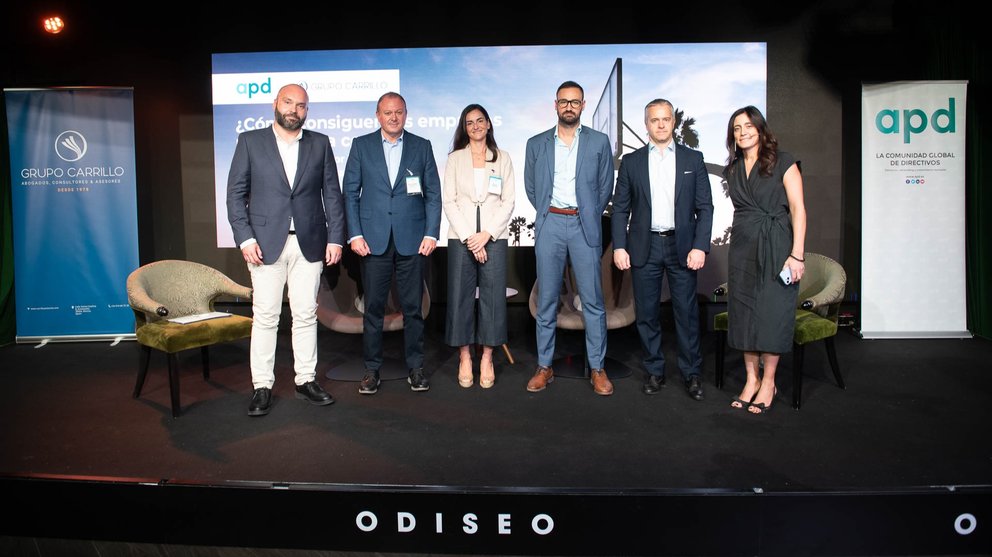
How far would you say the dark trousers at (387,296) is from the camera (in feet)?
12.4

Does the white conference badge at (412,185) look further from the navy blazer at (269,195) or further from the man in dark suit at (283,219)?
the navy blazer at (269,195)

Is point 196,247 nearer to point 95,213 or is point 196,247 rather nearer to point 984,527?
point 95,213

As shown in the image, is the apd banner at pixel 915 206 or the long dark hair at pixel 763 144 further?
the apd banner at pixel 915 206

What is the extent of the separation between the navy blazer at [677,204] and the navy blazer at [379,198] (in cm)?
115

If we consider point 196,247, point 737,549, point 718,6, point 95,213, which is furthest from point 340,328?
point 718,6

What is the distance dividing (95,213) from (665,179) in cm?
455

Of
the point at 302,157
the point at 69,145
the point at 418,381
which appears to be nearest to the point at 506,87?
the point at 302,157

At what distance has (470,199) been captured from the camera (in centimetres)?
380

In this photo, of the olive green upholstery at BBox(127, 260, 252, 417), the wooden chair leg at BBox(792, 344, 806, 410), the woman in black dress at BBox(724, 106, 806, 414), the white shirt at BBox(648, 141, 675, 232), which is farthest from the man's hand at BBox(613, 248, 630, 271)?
the olive green upholstery at BBox(127, 260, 252, 417)

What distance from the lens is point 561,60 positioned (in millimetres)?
5520

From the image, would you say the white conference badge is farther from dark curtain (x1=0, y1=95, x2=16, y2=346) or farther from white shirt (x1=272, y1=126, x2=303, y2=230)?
dark curtain (x1=0, y1=95, x2=16, y2=346)

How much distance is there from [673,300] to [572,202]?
2.64 feet

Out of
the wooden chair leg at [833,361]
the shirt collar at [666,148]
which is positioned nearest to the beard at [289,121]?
the shirt collar at [666,148]

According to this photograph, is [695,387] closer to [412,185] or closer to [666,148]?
[666,148]
